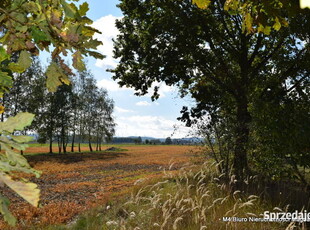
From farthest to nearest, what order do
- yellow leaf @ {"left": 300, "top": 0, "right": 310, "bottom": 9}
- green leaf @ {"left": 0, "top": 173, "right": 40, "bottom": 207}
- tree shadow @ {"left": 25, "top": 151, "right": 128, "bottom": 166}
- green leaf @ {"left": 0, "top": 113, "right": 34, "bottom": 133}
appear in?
1. tree shadow @ {"left": 25, "top": 151, "right": 128, "bottom": 166}
2. green leaf @ {"left": 0, "top": 113, "right": 34, "bottom": 133}
3. green leaf @ {"left": 0, "top": 173, "right": 40, "bottom": 207}
4. yellow leaf @ {"left": 300, "top": 0, "right": 310, "bottom": 9}

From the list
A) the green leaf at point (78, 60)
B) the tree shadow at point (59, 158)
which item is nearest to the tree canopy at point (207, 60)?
the green leaf at point (78, 60)

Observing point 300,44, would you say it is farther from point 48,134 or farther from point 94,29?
point 48,134

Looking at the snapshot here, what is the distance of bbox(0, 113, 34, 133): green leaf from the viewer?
2.87ft

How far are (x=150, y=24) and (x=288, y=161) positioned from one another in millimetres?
6560

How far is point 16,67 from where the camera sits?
1.36 meters

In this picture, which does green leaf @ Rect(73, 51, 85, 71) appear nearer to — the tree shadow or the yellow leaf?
the yellow leaf

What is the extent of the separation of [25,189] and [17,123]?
273 millimetres

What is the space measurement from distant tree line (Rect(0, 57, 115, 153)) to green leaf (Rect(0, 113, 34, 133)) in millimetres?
23534

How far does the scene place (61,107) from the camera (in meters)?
37.2

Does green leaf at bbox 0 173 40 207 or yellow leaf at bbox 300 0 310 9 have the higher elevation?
yellow leaf at bbox 300 0 310 9

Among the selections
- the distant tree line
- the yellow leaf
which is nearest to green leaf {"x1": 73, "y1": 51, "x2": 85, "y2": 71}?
the yellow leaf

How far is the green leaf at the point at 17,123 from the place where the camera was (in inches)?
34.5

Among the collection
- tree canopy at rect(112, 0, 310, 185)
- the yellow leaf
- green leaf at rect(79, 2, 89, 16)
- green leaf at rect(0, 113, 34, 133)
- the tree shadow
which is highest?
tree canopy at rect(112, 0, 310, 185)

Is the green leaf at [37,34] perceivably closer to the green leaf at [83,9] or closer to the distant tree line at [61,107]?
the green leaf at [83,9]
